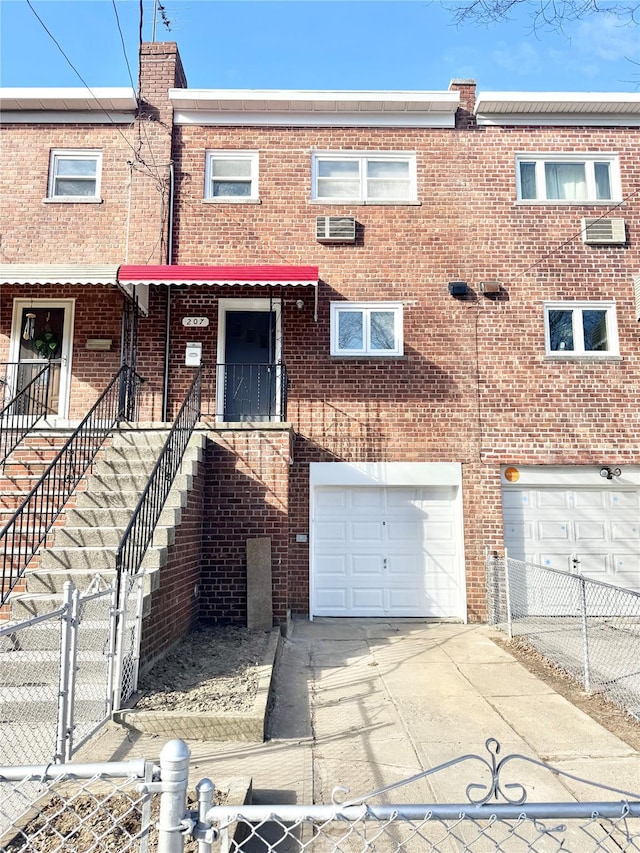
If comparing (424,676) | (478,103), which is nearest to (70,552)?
(424,676)

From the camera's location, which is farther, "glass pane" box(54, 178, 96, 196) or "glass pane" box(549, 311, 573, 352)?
"glass pane" box(54, 178, 96, 196)

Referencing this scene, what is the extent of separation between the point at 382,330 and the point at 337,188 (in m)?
2.85

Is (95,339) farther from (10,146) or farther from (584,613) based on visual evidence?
(584,613)

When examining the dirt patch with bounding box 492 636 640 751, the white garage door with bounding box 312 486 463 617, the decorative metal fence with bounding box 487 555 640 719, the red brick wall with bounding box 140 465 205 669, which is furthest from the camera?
the white garage door with bounding box 312 486 463 617

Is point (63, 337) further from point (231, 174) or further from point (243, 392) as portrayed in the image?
point (231, 174)

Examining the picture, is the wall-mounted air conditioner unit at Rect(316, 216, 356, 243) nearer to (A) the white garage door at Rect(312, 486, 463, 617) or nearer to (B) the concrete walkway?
(A) the white garage door at Rect(312, 486, 463, 617)

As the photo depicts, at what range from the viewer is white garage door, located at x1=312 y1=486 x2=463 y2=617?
996cm

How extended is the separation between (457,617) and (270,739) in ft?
19.2

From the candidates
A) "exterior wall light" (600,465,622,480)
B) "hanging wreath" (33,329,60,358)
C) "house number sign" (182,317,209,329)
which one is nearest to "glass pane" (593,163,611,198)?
"exterior wall light" (600,465,622,480)

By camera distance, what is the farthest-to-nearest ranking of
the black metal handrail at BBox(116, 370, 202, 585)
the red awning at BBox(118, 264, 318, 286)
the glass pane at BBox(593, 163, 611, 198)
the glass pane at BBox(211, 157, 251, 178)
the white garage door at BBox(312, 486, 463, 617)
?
the glass pane at BBox(593, 163, 611, 198), the glass pane at BBox(211, 157, 251, 178), the white garage door at BBox(312, 486, 463, 617), the red awning at BBox(118, 264, 318, 286), the black metal handrail at BBox(116, 370, 202, 585)

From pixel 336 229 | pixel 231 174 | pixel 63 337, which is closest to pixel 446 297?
pixel 336 229

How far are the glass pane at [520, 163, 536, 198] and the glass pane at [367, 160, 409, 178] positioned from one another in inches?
85.6

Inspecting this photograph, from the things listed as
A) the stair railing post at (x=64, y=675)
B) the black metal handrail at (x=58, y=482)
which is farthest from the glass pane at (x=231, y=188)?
the stair railing post at (x=64, y=675)

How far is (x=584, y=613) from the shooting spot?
642 cm
